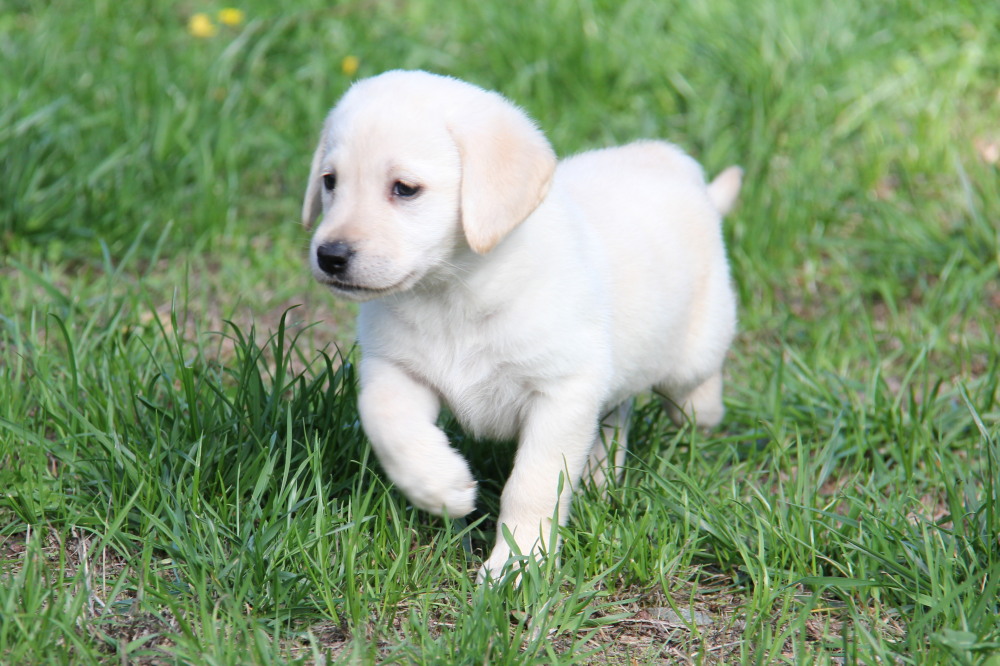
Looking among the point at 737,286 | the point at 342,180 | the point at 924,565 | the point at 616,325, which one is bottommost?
the point at 737,286

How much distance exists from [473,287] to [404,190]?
0.93 feet

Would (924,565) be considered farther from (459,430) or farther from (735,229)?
(735,229)

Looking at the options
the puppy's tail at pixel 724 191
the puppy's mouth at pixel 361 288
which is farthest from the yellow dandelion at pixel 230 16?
the puppy's mouth at pixel 361 288

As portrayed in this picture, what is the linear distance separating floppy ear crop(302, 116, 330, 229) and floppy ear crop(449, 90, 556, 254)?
38cm

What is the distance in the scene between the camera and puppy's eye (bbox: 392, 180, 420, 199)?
2.52 meters

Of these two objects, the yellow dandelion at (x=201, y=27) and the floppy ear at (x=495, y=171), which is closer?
the floppy ear at (x=495, y=171)

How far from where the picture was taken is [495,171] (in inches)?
99.0

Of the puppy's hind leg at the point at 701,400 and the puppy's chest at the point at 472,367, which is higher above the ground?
the puppy's chest at the point at 472,367

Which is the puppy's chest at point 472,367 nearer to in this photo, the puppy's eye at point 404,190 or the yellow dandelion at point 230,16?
the puppy's eye at point 404,190

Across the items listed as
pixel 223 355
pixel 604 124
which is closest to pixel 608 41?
pixel 604 124

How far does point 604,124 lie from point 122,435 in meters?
2.98

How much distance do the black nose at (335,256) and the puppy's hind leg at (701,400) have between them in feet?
4.23

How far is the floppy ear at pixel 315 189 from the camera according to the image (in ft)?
9.05

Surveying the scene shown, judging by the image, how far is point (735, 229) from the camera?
4.59 meters
